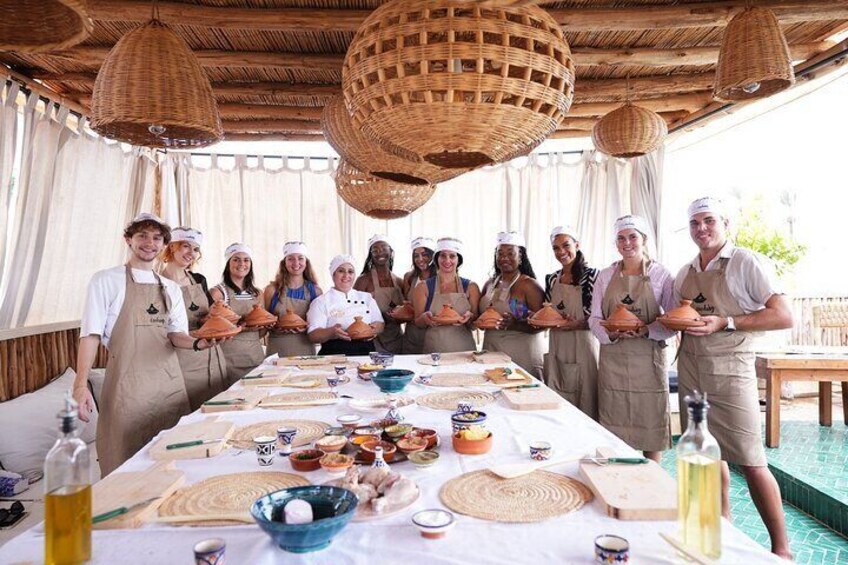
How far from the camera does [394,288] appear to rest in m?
5.81

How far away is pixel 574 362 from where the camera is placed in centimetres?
452

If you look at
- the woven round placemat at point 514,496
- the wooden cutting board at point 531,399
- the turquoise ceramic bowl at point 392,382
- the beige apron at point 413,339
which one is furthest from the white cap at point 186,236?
the woven round placemat at point 514,496

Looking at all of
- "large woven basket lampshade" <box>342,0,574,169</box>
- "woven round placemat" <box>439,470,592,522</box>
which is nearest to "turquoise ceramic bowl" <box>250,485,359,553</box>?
"woven round placemat" <box>439,470,592,522</box>

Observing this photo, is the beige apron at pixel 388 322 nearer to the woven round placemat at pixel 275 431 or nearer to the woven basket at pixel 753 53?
the woven round placemat at pixel 275 431

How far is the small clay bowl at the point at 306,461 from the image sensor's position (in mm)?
1890

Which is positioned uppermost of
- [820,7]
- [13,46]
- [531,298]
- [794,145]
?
[794,145]

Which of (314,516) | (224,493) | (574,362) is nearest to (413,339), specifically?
(574,362)

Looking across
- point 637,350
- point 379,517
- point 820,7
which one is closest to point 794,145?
point 820,7

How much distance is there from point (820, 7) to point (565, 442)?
11.7 ft

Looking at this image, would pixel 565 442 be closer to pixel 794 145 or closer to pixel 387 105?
pixel 387 105

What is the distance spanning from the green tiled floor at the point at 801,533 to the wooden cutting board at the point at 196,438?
262 centimetres

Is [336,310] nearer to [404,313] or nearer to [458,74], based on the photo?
[404,313]

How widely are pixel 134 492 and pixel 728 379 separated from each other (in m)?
3.25

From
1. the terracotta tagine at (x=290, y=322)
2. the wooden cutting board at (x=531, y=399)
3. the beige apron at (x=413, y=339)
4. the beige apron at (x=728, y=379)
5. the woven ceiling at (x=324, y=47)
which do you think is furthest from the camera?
the beige apron at (x=413, y=339)
